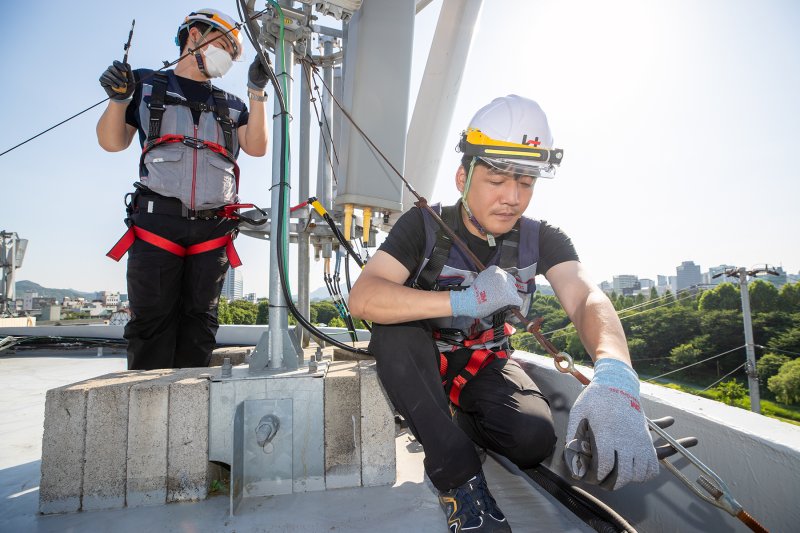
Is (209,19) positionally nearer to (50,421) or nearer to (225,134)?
(225,134)

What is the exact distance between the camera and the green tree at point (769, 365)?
41.1 m

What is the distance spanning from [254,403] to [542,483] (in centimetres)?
120

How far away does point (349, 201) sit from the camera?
3299 mm

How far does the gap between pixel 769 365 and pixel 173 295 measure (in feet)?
189

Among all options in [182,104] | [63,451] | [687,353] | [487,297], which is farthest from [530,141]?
[687,353]

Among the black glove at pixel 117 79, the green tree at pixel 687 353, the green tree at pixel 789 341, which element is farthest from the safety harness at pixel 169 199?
the green tree at pixel 687 353

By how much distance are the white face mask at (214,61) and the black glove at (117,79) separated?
14.3 inches

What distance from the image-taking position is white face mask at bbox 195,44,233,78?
2.22 metres

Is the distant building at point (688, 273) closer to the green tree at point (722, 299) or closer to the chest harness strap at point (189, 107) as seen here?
the green tree at point (722, 299)

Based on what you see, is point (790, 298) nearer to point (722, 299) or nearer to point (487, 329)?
point (722, 299)

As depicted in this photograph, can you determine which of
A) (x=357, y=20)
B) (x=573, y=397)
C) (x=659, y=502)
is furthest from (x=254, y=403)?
(x=357, y=20)

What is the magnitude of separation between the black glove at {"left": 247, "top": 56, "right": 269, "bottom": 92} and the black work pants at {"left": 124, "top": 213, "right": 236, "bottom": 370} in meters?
0.77

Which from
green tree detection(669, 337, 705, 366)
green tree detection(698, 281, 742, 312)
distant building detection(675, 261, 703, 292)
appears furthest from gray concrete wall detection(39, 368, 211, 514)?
distant building detection(675, 261, 703, 292)

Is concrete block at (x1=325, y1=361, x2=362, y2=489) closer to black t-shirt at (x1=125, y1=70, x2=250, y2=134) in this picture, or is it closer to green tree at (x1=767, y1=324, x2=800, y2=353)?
black t-shirt at (x1=125, y1=70, x2=250, y2=134)
